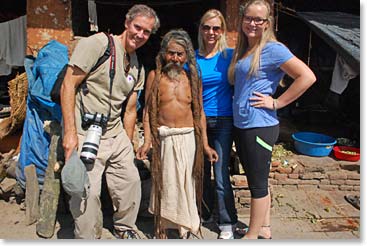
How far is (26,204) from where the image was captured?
400 cm

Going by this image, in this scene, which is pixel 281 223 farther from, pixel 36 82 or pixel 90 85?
pixel 36 82

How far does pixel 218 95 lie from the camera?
11.0 feet

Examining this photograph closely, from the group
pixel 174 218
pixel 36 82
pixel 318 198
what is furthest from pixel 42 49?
pixel 318 198

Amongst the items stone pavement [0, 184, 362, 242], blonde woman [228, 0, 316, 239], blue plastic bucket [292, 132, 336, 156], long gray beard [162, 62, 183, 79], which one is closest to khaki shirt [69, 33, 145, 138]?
long gray beard [162, 62, 183, 79]

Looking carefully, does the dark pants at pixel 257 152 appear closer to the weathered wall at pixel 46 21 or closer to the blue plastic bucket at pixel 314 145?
the blue plastic bucket at pixel 314 145

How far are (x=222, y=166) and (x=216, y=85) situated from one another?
746mm

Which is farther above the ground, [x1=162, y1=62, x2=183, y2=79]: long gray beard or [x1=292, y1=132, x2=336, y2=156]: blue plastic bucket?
[x1=162, y1=62, x2=183, y2=79]: long gray beard

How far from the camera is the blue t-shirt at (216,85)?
10.8 feet

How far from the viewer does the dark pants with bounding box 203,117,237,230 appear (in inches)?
133

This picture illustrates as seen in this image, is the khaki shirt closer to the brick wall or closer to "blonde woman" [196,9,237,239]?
"blonde woman" [196,9,237,239]

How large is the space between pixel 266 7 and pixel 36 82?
2774 mm

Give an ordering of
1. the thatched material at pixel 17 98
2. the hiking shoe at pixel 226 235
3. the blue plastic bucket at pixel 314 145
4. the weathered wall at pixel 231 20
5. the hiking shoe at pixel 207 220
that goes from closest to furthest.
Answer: the hiking shoe at pixel 226 235
the hiking shoe at pixel 207 220
the thatched material at pixel 17 98
the weathered wall at pixel 231 20
the blue plastic bucket at pixel 314 145

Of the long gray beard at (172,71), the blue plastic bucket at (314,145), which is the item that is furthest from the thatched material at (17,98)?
the blue plastic bucket at (314,145)

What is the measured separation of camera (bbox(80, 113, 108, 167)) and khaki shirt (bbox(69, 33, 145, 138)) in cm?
6
